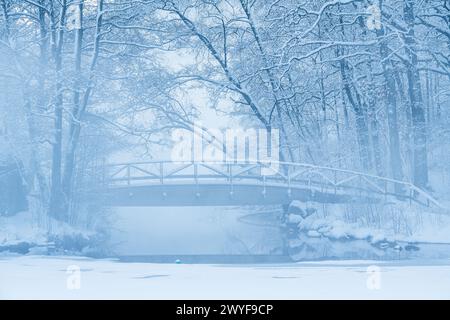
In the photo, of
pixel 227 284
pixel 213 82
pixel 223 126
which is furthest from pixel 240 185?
pixel 227 284

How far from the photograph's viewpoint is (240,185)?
12.2 m

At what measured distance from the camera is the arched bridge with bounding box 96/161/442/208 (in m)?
10.9

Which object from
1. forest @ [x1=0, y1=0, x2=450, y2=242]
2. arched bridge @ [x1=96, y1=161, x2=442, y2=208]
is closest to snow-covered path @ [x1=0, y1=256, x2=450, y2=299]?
forest @ [x1=0, y1=0, x2=450, y2=242]

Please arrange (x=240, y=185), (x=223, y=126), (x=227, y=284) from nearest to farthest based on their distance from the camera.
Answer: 1. (x=227, y=284)
2. (x=223, y=126)
3. (x=240, y=185)

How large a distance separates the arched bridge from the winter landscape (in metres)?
0.04

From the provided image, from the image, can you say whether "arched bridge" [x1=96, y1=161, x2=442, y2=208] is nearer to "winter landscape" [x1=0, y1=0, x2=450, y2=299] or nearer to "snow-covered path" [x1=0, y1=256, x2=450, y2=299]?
"winter landscape" [x1=0, y1=0, x2=450, y2=299]

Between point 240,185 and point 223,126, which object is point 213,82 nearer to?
point 223,126

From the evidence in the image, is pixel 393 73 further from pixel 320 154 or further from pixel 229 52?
pixel 229 52

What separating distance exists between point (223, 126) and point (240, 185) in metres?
1.20

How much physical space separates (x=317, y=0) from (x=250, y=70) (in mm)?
1734
